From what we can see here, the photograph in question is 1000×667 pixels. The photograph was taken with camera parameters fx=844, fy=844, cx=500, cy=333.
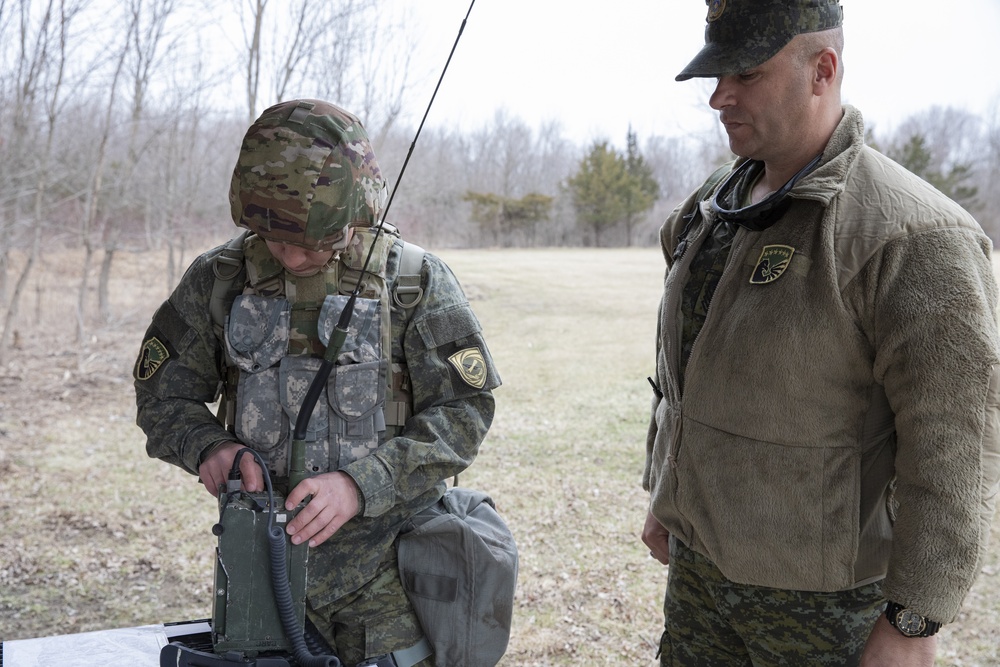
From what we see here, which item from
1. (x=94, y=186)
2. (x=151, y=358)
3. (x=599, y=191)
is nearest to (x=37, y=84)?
(x=94, y=186)

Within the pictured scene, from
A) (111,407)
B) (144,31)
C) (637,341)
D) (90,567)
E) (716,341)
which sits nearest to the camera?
(716,341)

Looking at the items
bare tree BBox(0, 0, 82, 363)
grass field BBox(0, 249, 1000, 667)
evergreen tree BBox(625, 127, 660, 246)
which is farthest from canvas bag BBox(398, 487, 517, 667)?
evergreen tree BBox(625, 127, 660, 246)

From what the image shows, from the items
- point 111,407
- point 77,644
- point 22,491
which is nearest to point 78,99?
point 111,407

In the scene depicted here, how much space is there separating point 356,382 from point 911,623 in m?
1.16

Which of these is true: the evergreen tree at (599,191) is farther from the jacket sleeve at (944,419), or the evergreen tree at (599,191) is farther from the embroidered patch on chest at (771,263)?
the jacket sleeve at (944,419)

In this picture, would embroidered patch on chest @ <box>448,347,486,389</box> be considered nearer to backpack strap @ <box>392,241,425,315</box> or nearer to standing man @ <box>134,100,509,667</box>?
standing man @ <box>134,100,509,667</box>

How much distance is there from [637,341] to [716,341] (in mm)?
9937

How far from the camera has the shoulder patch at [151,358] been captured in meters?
1.97

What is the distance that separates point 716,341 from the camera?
1700 millimetres

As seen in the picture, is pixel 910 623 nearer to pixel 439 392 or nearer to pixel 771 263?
pixel 771 263

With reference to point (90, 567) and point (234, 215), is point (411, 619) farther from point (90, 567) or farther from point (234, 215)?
point (90, 567)

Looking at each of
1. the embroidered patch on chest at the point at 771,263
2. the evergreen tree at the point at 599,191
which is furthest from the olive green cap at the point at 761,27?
the evergreen tree at the point at 599,191

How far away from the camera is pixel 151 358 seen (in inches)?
78.0

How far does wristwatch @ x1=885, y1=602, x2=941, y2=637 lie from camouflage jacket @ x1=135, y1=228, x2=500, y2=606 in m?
0.90
